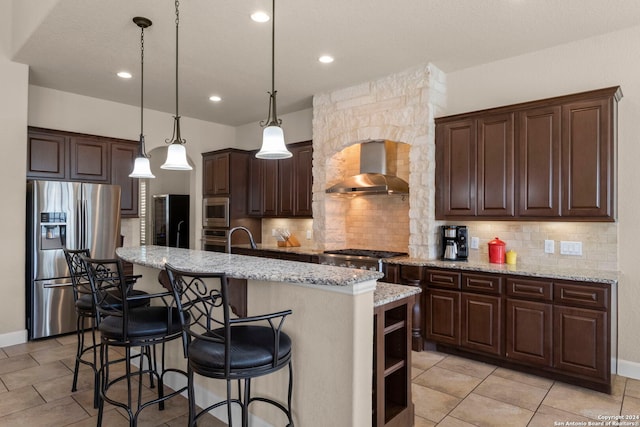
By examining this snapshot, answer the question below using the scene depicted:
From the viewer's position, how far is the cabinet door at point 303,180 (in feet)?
17.9

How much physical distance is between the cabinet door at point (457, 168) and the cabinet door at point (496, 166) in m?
0.08

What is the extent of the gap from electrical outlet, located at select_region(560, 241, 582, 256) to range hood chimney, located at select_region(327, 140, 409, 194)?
166 cm

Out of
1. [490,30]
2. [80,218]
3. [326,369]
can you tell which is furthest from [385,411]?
[80,218]

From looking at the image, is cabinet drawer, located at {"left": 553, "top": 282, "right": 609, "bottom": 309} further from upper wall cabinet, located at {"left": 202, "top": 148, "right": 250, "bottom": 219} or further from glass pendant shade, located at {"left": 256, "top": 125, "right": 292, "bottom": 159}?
upper wall cabinet, located at {"left": 202, "top": 148, "right": 250, "bottom": 219}

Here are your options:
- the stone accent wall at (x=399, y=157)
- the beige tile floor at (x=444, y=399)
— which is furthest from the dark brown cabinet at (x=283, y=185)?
the beige tile floor at (x=444, y=399)

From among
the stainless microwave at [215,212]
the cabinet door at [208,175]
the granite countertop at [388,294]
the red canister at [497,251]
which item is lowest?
the granite countertop at [388,294]

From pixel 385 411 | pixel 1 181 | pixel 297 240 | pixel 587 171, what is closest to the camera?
pixel 385 411

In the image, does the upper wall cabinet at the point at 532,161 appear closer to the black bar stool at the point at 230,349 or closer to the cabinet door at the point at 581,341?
the cabinet door at the point at 581,341

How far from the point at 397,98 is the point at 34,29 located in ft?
11.6

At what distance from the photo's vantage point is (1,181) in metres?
4.08

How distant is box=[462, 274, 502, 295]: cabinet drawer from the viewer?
352 cm

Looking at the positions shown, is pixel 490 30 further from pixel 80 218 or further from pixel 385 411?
pixel 80 218

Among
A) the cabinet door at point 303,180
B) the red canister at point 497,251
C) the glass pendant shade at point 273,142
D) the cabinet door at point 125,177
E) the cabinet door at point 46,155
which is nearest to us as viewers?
the glass pendant shade at point 273,142

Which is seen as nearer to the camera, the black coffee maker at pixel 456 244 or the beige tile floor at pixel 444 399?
the beige tile floor at pixel 444 399
